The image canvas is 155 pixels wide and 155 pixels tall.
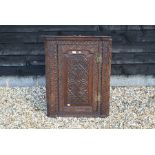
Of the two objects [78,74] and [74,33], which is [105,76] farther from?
[74,33]

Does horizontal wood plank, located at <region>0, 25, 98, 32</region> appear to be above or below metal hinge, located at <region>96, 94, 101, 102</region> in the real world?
above

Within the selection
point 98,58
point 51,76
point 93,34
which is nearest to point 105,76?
point 98,58

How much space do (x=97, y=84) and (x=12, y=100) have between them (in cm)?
→ 139

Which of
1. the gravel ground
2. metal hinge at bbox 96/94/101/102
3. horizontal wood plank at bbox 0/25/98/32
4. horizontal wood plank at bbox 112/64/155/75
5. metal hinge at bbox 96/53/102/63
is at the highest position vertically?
horizontal wood plank at bbox 0/25/98/32

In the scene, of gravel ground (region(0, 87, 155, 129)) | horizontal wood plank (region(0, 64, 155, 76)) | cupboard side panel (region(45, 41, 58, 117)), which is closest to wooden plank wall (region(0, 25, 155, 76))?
horizontal wood plank (region(0, 64, 155, 76))

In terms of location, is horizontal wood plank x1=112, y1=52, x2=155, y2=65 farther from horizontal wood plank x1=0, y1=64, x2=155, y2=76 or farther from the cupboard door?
the cupboard door

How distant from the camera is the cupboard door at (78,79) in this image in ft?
13.4

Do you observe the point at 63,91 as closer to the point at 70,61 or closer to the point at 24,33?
the point at 70,61

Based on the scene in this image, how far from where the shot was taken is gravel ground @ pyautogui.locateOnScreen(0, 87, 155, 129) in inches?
170

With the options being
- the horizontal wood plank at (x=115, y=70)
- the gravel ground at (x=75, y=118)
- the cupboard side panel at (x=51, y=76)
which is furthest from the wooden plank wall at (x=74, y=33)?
the cupboard side panel at (x=51, y=76)

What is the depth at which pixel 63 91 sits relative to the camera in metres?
4.25

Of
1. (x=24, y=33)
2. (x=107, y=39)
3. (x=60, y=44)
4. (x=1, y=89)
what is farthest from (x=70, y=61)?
(x=1, y=89)

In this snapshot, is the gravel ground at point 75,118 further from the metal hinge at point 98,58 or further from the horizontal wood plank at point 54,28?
the horizontal wood plank at point 54,28

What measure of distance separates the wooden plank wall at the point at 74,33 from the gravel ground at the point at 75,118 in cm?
30
